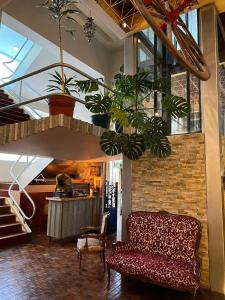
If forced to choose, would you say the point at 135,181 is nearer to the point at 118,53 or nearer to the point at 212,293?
the point at 212,293

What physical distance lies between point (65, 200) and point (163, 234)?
3091mm

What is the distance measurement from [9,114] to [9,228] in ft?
8.91

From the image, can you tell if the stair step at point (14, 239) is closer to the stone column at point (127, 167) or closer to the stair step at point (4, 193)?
the stair step at point (4, 193)

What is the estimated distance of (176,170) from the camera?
427 cm

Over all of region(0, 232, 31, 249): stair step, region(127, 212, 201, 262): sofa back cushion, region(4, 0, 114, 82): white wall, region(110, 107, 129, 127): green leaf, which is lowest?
region(0, 232, 31, 249): stair step

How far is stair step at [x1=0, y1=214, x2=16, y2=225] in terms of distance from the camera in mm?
6099

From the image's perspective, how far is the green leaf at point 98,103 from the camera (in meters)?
4.16

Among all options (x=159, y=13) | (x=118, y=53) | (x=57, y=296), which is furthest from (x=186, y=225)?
(x=118, y=53)

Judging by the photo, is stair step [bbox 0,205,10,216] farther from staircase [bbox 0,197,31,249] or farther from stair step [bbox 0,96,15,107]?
stair step [bbox 0,96,15,107]


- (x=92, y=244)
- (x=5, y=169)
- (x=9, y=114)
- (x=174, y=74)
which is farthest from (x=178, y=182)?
(x=5, y=169)

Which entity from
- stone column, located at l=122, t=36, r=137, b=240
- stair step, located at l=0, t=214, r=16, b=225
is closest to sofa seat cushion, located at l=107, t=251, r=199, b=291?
stone column, located at l=122, t=36, r=137, b=240

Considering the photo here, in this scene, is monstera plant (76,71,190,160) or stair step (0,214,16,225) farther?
stair step (0,214,16,225)

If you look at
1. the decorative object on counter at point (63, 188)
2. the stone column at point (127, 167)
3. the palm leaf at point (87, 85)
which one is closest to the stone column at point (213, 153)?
the stone column at point (127, 167)

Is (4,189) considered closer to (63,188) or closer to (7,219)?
(7,219)
